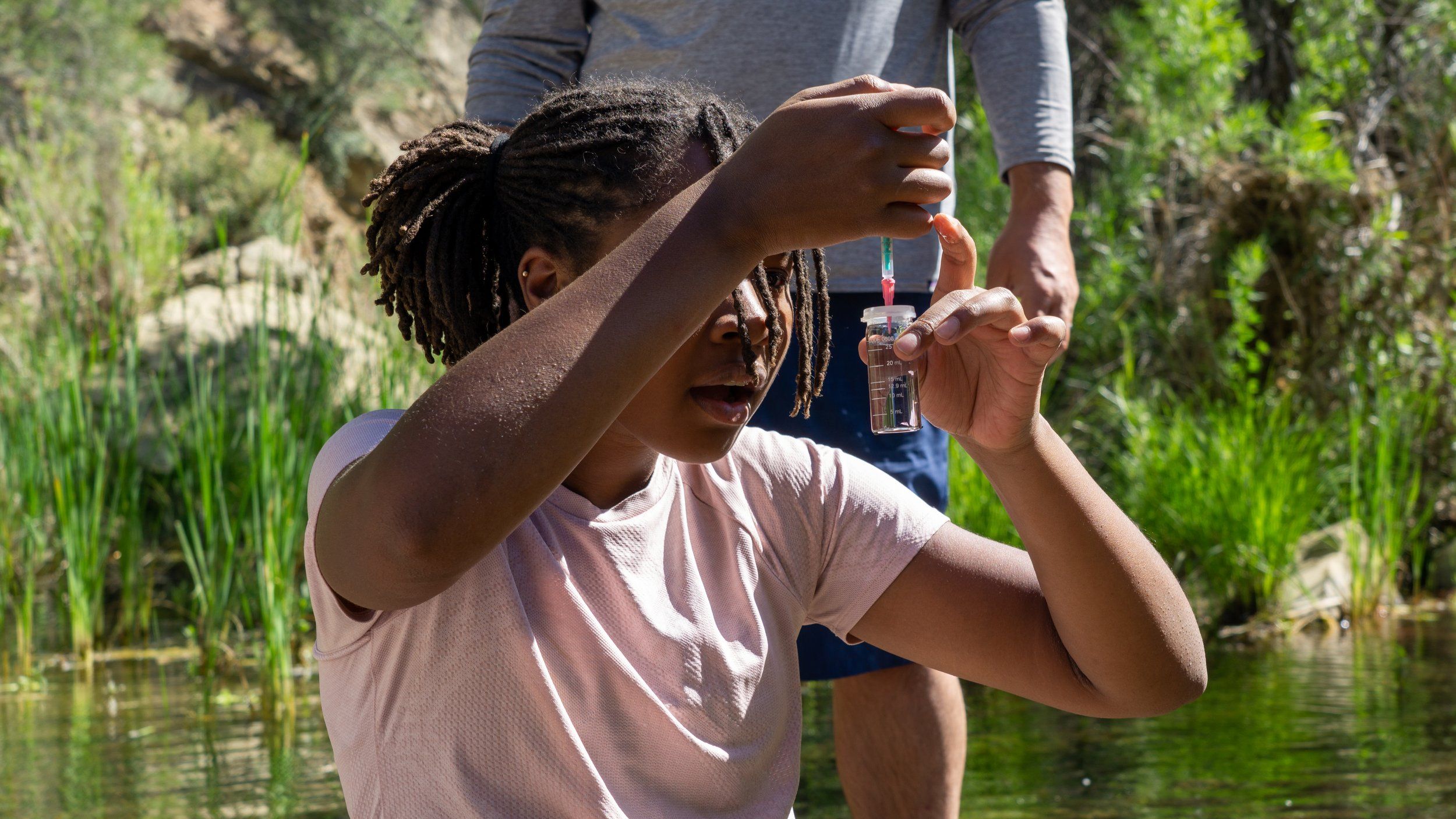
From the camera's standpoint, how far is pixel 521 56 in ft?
7.38

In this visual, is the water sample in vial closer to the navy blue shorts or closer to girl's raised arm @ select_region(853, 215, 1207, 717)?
girl's raised arm @ select_region(853, 215, 1207, 717)

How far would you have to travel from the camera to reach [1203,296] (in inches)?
233

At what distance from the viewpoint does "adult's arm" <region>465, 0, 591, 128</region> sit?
2238mm

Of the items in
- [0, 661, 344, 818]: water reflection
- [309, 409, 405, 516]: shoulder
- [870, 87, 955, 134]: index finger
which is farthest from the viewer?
[0, 661, 344, 818]: water reflection

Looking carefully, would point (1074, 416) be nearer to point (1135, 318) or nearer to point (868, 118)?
point (1135, 318)

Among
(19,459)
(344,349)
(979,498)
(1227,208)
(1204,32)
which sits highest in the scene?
(1204,32)

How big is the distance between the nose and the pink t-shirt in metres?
0.21

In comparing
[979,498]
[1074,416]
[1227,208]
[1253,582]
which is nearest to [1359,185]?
[1227,208]

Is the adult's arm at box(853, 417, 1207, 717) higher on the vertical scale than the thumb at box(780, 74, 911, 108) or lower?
lower

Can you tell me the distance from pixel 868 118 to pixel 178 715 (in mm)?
3333

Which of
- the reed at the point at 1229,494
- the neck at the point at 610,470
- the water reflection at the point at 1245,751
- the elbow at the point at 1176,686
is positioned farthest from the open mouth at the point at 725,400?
the reed at the point at 1229,494

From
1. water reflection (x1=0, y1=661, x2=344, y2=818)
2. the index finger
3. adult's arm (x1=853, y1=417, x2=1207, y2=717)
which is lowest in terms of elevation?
water reflection (x1=0, y1=661, x2=344, y2=818)

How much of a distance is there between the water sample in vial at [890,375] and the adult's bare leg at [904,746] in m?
0.69

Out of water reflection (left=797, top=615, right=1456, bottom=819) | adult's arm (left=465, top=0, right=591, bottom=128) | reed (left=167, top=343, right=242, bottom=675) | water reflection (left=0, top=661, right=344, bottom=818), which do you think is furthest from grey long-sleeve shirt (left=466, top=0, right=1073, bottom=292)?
reed (left=167, top=343, right=242, bottom=675)
